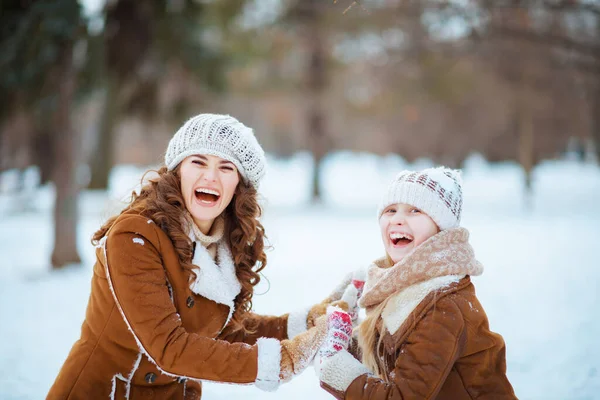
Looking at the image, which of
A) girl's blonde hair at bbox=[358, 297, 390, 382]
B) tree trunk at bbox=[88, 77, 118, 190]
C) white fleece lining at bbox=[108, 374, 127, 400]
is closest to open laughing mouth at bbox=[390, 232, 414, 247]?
girl's blonde hair at bbox=[358, 297, 390, 382]

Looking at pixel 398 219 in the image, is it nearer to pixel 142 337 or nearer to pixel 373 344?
pixel 373 344

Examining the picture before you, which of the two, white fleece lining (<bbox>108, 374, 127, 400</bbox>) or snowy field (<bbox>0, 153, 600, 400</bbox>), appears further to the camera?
snowy field (<bbox>0, 153, 600, 400</bbox>)

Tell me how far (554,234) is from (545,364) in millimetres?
Result: 6675

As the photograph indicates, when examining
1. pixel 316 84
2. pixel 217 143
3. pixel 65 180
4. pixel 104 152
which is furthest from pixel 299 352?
pixel 104 152

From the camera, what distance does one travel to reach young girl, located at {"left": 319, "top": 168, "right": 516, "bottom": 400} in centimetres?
185

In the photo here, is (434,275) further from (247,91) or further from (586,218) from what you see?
(247,91)

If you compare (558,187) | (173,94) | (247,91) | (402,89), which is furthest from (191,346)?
(558,187)

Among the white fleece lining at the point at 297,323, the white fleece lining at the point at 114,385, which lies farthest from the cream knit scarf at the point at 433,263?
the white fleece lining at the point at 114,385

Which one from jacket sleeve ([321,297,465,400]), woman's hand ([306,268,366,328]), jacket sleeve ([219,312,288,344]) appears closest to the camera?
jacket sleeve ([321,297,465,400])

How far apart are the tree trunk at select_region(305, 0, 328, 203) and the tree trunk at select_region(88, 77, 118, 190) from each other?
687 centimetres

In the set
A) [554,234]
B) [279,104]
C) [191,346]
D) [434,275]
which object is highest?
[279,104]

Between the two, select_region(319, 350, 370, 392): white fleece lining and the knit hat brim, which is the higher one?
the knit hat brim

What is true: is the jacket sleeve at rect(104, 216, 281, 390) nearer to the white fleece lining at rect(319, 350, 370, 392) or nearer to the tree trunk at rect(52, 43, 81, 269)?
the white fleece lining at rect(319, 350, 370, 392)

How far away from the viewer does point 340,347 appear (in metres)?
2.02
